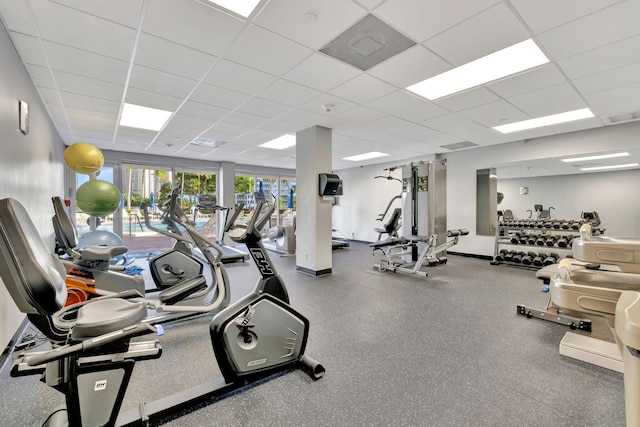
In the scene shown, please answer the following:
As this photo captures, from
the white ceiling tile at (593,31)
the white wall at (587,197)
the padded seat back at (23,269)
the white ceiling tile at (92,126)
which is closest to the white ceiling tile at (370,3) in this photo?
the white ceiling tile at (593,31)

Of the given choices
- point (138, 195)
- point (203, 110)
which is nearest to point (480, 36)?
point (203, 110)

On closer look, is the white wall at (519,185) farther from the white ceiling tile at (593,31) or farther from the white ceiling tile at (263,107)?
the white ceiling tile at (263,107)

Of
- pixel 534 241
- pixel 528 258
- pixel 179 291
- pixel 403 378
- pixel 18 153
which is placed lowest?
pixel 403 378

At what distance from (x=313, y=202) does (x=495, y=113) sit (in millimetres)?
3106

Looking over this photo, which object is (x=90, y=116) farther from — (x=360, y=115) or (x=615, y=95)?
(x=615, y=95)

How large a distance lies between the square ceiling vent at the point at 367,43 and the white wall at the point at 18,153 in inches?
102

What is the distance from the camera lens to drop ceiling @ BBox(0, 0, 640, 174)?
2045mm

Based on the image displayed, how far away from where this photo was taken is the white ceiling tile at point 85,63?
2.55m

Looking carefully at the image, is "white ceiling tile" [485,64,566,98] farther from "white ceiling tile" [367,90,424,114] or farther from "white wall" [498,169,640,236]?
"white wall" [498,169,640,236]

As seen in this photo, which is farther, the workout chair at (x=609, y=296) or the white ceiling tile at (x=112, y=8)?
the white ceiling tile at (x=112, y=8)

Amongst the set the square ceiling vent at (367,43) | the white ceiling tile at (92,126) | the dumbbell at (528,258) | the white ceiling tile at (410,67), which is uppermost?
the white ceiling tile at (92,126)

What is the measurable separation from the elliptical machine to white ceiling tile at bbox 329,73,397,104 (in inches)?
75.4

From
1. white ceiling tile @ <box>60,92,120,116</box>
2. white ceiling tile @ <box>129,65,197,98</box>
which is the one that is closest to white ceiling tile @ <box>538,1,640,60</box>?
white ceiling tile @ <box>129,65,197,98</box>

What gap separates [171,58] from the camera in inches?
105
